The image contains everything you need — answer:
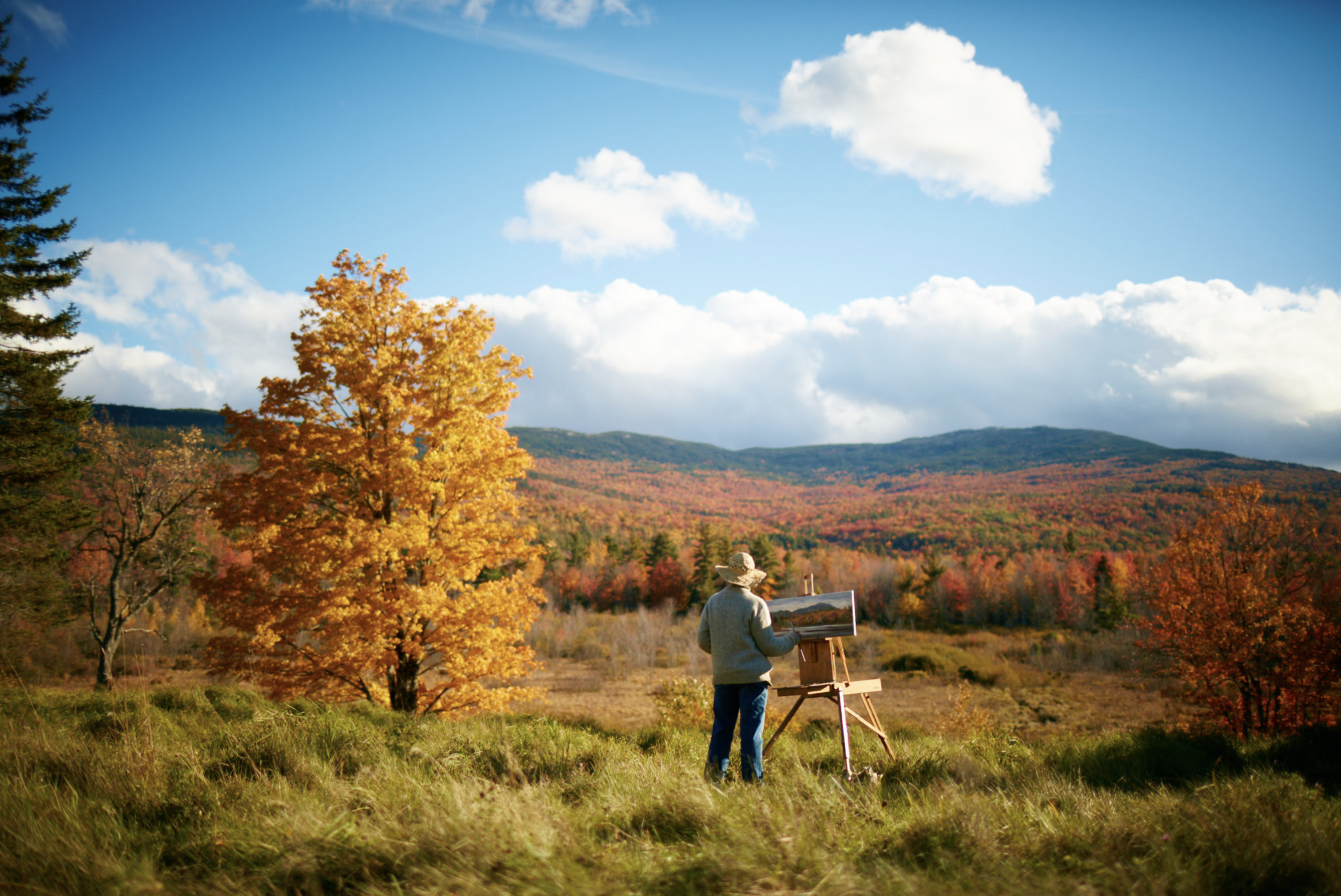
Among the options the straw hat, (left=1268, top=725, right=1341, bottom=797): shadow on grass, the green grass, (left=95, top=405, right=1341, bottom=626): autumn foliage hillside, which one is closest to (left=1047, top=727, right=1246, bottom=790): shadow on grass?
(left=1268, top=725, right=1341, bottom=797): shadow on grass

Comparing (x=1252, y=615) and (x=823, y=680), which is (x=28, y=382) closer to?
(x=823, y=680)

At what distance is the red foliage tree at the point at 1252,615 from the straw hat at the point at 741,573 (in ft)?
50.3

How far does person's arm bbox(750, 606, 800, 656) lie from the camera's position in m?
5.46

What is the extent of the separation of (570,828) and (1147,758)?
353 inches

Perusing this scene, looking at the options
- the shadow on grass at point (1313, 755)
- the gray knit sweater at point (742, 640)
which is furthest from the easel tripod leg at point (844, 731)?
the shadow on grass at point (1313, 755)

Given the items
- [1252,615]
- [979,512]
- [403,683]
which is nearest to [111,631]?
[403,683]

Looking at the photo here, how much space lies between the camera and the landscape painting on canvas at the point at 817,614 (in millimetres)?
6055

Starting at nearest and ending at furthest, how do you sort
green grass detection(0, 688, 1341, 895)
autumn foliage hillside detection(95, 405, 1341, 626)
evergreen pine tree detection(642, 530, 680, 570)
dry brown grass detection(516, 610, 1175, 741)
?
green grass detection(0, 688, 1341, 895)
dry brown grass detection(516, 610, 1175, 741)
autumn foliage hillside detection(95, 405, 1341, 626)
evergreen pine tree detection(642, 530, 680, 570)

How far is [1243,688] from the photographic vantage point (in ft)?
48.1

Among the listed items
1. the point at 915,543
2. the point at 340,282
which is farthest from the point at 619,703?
the point at 915,543

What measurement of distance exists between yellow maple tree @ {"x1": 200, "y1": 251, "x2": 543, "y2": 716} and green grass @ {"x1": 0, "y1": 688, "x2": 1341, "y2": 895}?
3634mm

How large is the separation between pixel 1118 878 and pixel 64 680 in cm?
4324

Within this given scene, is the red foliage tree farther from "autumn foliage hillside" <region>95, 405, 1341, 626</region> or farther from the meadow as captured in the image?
the meadow

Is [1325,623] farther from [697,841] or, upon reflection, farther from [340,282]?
[340,282]
